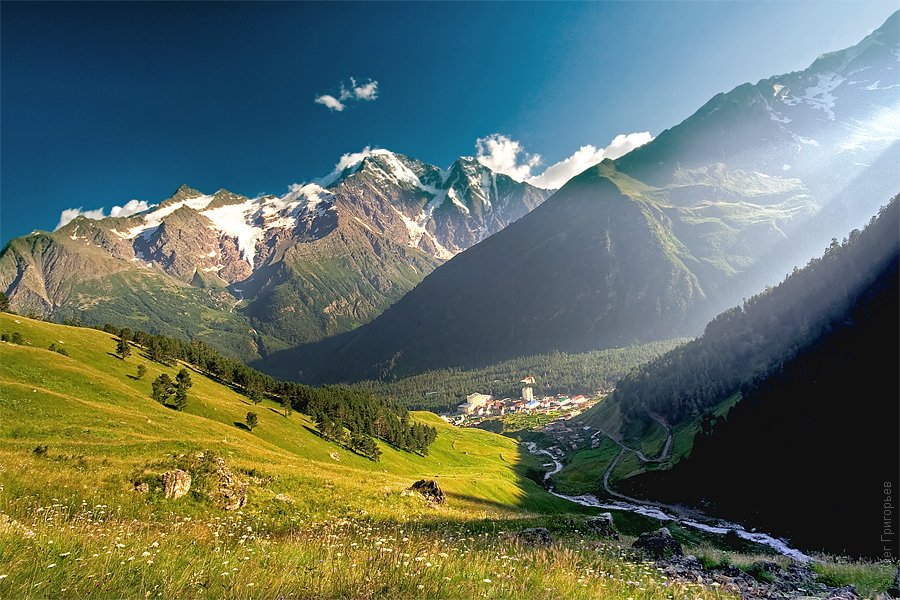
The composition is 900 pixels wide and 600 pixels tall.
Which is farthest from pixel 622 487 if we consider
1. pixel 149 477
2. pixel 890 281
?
pixel 149 477

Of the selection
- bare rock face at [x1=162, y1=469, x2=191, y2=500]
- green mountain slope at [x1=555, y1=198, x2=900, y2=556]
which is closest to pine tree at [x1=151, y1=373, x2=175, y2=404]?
bare rock face at [x1=162, y1=469, x2=191, y2=500]

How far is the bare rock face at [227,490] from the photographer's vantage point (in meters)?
26.8

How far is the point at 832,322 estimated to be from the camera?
89.1 metres

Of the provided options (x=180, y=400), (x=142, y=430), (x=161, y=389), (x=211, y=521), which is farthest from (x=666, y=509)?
(x=161, y=389)

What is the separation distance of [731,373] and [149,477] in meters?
153

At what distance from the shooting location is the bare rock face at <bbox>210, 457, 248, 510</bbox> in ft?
87.9

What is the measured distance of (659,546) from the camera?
1856cm

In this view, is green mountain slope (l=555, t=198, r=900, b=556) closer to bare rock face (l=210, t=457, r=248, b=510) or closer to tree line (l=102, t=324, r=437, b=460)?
tree line (l=102, t=324, r=437, b=460)

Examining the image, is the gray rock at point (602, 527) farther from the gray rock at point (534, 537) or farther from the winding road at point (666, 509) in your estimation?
the winding road at point (666, 509)

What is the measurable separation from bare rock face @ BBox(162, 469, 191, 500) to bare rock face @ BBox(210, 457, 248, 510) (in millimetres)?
1791

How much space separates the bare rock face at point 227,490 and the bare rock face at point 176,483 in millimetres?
1791

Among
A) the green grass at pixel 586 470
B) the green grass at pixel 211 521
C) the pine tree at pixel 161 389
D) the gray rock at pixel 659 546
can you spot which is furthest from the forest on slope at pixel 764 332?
the pine tree at pixel 161 389

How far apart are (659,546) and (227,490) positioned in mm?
27867

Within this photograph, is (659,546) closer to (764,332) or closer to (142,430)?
(142,430)
